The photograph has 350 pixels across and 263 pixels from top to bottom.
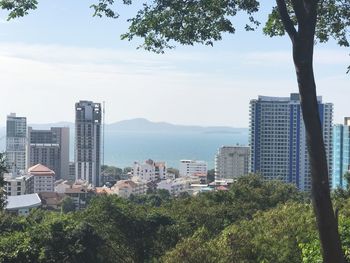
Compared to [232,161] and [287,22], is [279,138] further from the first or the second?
[287,22]

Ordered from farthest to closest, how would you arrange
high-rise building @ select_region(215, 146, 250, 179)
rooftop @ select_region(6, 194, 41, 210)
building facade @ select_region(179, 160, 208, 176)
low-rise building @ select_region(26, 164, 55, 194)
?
building facade @ select_region(179, 160, 208, 176) < high-rise building @ select_region(215, 146, 250, 179) < low-rise building @ select_region(26, 164, 55, 194) < rooftop @ select_region(6, 194, 41, 210)

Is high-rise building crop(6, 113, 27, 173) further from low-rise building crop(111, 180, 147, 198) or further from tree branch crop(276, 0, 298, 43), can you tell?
tree branch crop(276, 0, 298, 43)

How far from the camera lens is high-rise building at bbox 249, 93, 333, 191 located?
2216 inches

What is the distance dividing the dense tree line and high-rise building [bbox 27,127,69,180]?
63.3 metres

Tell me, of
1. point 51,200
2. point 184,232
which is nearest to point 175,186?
point 51,200

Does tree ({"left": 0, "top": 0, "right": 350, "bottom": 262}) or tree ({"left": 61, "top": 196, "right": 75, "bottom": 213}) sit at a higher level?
tree ({"left": 0, "top": 0, "right": 350, "bottom": 262})

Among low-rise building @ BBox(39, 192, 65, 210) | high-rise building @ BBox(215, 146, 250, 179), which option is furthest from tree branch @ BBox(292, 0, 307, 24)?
high-rise building @ BBox(215, 146, 250, 179)

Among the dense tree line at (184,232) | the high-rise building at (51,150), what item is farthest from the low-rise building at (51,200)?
the dense tree line at (184,232)

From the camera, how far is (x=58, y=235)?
1162 centimetres

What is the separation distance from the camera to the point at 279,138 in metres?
56.7

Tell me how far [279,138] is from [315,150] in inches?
2149

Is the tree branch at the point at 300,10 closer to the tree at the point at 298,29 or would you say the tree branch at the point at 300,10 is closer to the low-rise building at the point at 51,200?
the tree at the point at 298,29

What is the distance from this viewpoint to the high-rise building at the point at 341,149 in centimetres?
4197

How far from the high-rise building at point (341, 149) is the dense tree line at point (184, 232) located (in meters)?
22.2
